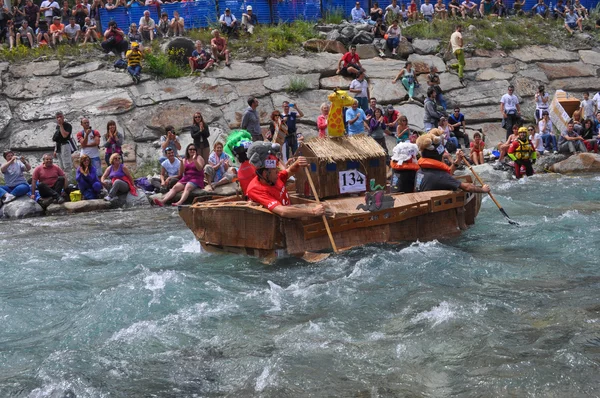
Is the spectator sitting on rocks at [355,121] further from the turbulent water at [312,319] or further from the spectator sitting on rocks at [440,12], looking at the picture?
the spectator sitting on rocks at [440,12]

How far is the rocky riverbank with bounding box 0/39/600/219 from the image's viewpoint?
62.3ft

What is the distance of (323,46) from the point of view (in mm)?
22844

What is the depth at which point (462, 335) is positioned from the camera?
24.1ft

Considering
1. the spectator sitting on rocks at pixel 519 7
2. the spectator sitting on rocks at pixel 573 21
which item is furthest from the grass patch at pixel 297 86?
the spectator sitting on rocks at pixel 573 21

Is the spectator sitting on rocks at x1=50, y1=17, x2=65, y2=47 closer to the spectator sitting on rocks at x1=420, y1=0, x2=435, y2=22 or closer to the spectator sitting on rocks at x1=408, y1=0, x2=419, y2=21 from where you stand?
the spectator sitting on rocks at x1=408, y1=0, x2=419, y2=21

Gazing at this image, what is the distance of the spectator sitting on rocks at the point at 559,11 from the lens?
26547 mm

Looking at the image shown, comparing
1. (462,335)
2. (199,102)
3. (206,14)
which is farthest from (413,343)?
(206,14)

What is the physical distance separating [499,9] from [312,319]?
20.9m

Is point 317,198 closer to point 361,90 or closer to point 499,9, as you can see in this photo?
point 361,90

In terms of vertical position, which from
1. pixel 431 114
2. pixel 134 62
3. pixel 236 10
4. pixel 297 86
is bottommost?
pixel 431 114

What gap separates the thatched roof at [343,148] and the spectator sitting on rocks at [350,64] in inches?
386

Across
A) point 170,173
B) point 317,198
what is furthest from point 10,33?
point 317,198

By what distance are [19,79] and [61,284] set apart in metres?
12.0

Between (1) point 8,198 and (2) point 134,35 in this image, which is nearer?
(1) point 8,198
